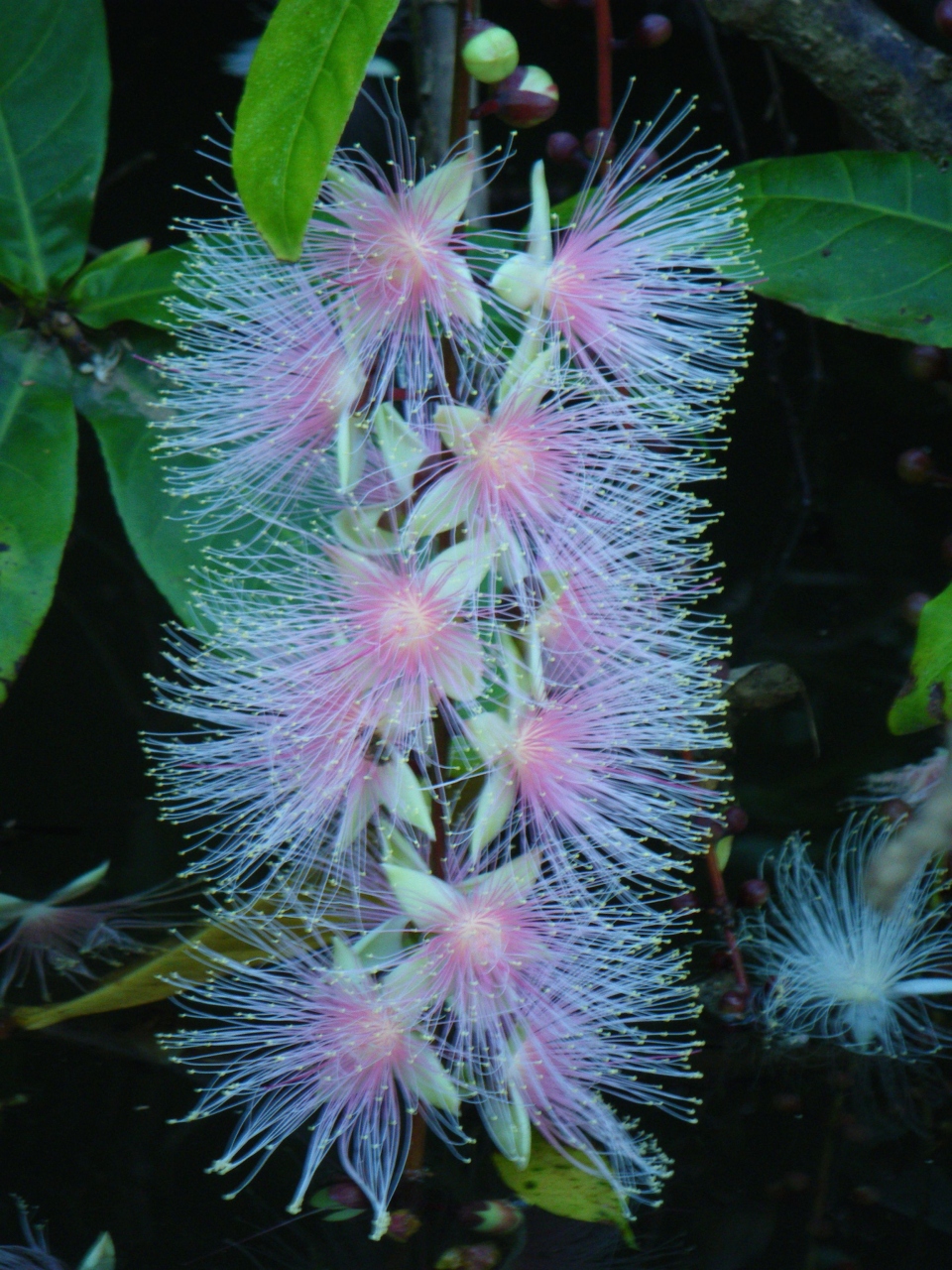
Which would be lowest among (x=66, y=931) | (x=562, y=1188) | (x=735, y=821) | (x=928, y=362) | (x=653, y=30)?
(x=66, y=931)

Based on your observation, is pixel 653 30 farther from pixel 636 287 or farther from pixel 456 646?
pixel 456 646

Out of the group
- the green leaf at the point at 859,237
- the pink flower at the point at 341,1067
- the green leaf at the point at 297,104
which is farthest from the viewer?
the green leaf at the point at 859,237

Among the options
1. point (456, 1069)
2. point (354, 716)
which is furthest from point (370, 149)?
point (456, 1069)

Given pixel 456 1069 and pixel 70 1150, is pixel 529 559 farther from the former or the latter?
pixel 70 1150

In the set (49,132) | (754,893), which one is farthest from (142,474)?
(754,893)

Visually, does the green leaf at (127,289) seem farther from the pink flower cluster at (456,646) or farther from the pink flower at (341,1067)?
the pink flower at (341,1067)

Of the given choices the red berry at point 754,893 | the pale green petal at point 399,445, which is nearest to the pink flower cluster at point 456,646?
the pale green petal at point 399,445
